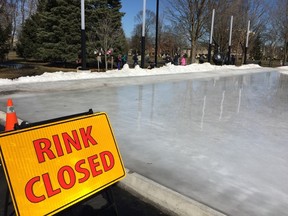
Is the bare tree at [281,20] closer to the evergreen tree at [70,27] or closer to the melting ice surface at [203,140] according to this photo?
the evergreen tree at [70,27]

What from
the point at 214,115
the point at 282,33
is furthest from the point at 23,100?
the point at 282,33

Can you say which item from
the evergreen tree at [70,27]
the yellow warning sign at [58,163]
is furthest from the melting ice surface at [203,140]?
the evergreen tree at [70,27]

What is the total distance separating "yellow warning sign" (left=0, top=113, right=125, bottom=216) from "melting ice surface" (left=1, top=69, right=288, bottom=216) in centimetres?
116

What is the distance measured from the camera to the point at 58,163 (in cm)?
249

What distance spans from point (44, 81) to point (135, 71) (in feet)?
20.7

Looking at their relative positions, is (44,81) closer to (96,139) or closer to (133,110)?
(133,110)

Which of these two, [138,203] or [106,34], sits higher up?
[106,34]

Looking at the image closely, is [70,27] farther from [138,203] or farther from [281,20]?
[281,20]

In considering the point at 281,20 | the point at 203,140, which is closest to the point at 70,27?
the point at 203,140

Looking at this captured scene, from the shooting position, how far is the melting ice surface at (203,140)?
350 centimetres

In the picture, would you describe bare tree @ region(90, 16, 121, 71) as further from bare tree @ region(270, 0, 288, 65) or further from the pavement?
bare tree @ region(270, 0, 288, 65)

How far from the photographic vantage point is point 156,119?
6.93 metres

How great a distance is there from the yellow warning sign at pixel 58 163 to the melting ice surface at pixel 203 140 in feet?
3.80

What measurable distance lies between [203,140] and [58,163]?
3400 millimetres
